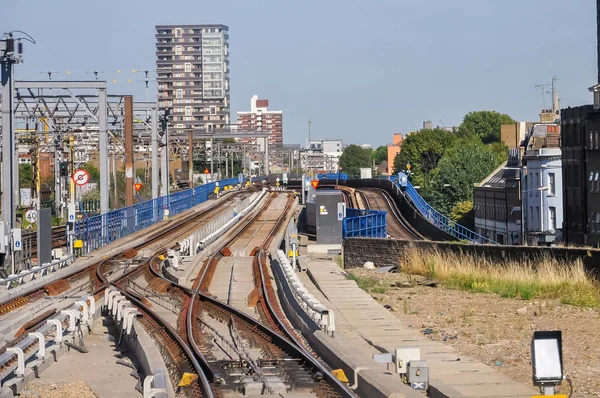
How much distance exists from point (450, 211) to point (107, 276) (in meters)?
74.7

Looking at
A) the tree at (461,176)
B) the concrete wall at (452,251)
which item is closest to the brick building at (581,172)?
the concrete wall at (452,251)

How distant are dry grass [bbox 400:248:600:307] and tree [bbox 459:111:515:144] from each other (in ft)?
494

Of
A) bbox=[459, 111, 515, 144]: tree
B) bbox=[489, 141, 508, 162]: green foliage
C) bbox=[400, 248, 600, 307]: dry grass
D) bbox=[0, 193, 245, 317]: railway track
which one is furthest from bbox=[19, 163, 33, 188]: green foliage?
bbox=[459, 111, 515, 144]: tree

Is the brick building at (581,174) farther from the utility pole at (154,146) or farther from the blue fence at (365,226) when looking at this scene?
the utility pole at (154,146)

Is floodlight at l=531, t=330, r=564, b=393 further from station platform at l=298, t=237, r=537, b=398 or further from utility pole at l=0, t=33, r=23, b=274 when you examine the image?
utility pole at l=0, t=33, r=23, b=274

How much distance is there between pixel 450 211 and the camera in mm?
103750

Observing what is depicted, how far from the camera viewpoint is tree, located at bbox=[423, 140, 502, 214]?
102812mm

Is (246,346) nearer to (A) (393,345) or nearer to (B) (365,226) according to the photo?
(A) (393,345)

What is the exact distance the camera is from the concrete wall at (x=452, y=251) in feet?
88.9

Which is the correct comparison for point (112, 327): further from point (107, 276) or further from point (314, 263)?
point (314, 263)

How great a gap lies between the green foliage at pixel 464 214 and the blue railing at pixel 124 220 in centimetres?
2893

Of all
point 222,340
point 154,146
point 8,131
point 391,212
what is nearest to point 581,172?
point 391,212

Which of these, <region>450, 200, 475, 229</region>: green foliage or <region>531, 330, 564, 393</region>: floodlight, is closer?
<region>531, 330, 564, 393</region>: floodlight

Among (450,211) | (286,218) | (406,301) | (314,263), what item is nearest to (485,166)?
(450,211)
